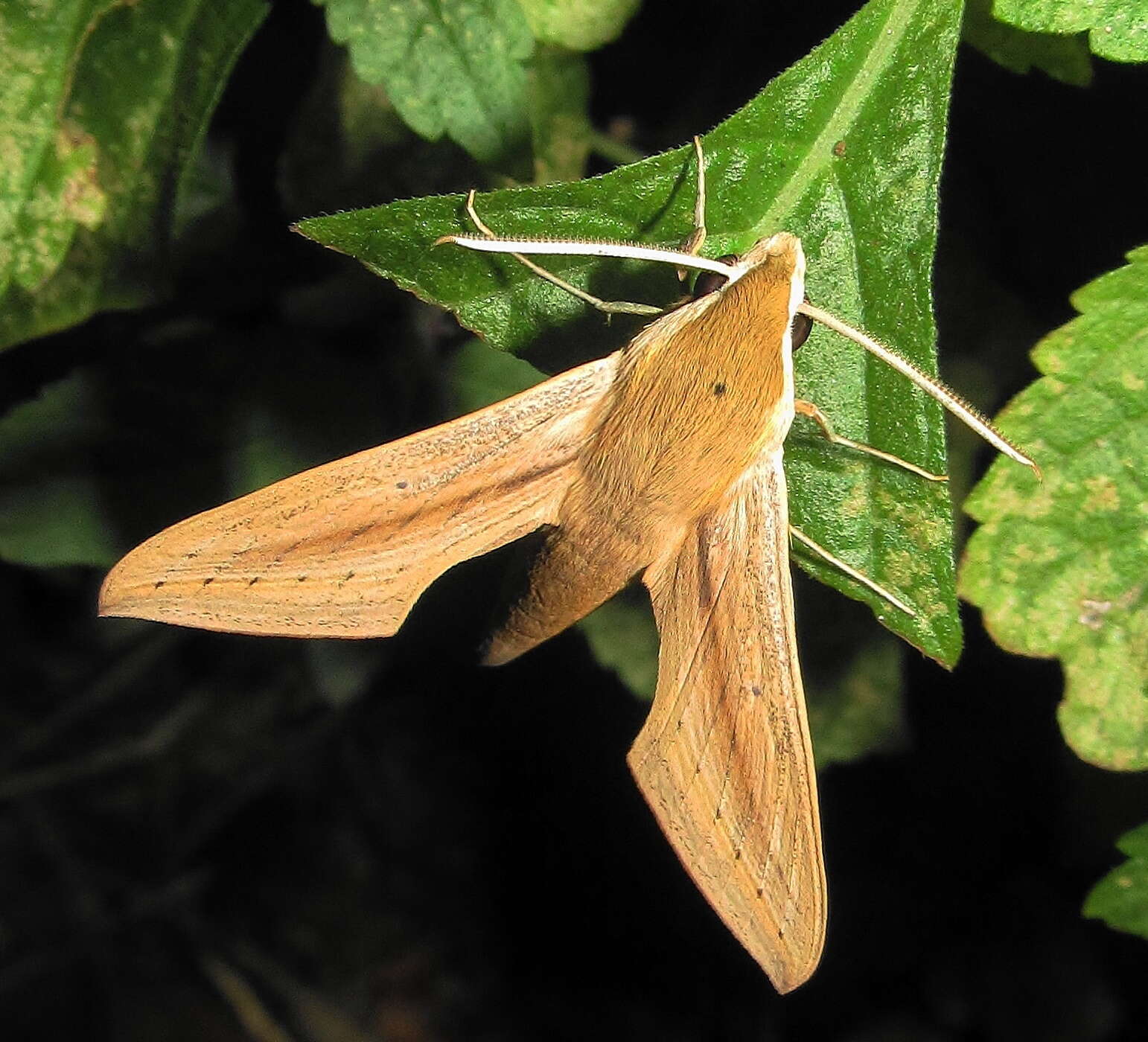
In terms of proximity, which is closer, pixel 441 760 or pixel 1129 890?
pixel 1129 890

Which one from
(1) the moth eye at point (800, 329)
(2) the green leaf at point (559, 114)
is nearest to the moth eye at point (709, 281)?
(1) the moth eye at point (800, 329)

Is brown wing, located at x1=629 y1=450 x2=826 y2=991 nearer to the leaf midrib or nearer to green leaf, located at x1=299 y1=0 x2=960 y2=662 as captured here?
green leaf, located at x1=299 y1=0 x2=960 y2=662

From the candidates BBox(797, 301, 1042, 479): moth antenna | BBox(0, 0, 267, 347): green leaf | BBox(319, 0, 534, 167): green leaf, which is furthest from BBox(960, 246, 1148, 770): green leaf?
BBox(0, 0, 267, 347): green leaf

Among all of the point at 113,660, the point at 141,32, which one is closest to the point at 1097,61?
the point at 141,32

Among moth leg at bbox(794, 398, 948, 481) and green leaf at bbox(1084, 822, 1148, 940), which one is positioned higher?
moth leg at bbox(794, 398, 948, 481)

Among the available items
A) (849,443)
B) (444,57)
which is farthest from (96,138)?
(849,443)

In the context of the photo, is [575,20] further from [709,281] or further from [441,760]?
[441,760]
